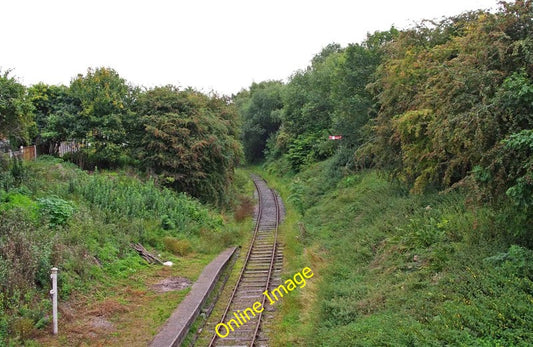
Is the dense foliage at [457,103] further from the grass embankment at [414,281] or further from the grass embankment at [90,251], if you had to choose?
the grass embankment at [90,251]

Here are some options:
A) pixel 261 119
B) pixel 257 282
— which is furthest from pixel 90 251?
pixel 261 119

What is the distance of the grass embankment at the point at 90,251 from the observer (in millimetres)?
9992

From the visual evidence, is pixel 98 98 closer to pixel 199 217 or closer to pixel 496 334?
pixel 199 217

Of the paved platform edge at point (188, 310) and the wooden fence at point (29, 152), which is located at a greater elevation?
the wooden fence at point (29, 152)

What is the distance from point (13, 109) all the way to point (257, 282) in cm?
1077

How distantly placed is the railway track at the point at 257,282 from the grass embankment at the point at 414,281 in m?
0.61

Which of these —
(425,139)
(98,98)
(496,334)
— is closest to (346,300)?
(496,334)

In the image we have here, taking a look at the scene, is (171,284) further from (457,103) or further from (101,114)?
(101,114)

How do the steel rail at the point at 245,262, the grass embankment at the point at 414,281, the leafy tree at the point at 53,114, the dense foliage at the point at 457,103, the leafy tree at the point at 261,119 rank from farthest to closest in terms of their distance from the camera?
the leafy tree at the point at 261,119 < the leafy tree at the point at 53,114 < the steel rail at the point at 245,262 < the dense foliage at the point at 457,103 < the grass embankment at the point at 414,281

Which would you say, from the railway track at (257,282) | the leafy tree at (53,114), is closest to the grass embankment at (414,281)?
the railway track at (257,282)

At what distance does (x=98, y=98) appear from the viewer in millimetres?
23516

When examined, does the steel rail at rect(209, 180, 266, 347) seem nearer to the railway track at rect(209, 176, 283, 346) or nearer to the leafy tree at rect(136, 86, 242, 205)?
the railway track at rect(209, 176, 283, 346)

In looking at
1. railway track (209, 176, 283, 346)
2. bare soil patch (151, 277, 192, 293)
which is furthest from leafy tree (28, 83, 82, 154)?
bare soil patch (151, 277, 192, 293)

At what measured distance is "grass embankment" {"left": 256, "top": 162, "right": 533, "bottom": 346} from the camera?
7.18m
